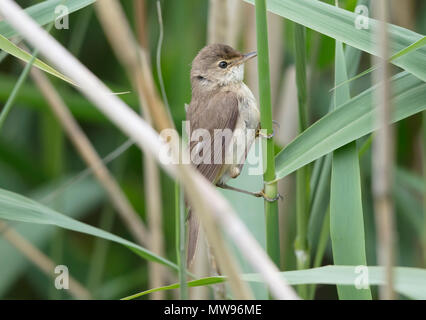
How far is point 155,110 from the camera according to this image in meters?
0.91

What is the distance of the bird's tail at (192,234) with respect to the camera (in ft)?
6.39

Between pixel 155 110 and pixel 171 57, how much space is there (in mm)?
2389

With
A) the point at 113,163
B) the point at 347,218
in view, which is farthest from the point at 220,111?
the point at 113,163

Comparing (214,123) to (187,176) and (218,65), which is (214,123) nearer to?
(218,65)

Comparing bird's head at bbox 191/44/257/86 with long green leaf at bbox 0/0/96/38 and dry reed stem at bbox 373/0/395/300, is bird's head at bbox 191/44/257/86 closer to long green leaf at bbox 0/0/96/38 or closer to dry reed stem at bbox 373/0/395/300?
long green leaf at bbox 0/0/96/38

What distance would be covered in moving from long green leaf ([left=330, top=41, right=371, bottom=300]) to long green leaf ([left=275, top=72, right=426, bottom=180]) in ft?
0.22

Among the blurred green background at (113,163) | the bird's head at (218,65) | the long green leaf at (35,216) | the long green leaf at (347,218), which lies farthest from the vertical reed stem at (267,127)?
the blurred green background at (113,163)

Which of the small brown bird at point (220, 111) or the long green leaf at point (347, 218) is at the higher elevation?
the small brown bird at point (220, 111)

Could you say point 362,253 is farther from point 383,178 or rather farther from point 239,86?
point 239,86

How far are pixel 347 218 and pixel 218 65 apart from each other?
45.1 inches

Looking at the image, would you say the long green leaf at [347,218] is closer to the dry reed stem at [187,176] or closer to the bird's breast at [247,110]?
the dry reed stem at [187,176]

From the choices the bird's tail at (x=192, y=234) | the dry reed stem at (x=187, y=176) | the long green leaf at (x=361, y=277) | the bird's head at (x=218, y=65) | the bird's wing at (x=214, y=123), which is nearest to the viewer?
the dry reed stem at (x=187, y=176)

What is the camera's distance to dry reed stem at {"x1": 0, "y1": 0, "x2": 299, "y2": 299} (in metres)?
0.87

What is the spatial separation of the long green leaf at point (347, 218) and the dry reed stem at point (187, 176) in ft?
1.96
